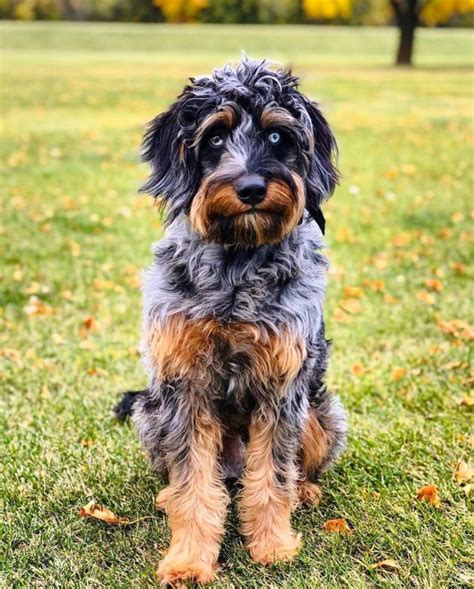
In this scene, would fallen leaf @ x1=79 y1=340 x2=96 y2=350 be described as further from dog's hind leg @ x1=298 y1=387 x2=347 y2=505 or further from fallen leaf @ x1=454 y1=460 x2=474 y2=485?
fallen leaf @ x1=454 y1=460 x2=474 y2=485

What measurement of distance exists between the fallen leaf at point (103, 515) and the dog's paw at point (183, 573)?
0.47m

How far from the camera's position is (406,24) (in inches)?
1282

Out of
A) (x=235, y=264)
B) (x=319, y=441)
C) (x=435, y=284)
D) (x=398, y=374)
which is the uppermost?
(x=235, y=264)

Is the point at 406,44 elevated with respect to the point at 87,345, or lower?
lower

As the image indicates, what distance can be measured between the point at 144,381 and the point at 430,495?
2291 millimetres

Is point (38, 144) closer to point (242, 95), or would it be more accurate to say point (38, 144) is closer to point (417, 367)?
point (417, 367)

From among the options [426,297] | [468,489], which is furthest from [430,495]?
[426,297]

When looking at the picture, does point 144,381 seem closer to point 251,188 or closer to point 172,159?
point 172,159

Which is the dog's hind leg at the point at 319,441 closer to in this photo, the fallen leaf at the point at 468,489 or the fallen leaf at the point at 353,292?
the fallen leaf at the point at 468,489

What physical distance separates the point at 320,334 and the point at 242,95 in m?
1.25

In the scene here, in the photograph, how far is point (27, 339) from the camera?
6.36 m

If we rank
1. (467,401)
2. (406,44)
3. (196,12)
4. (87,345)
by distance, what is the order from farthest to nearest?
(196,12) < (406,44) < (87,345) < (467,401)

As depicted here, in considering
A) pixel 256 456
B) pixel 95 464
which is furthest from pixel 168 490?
pixel 95 464

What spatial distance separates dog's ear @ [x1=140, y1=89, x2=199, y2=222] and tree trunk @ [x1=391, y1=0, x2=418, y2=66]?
31.1 metres
